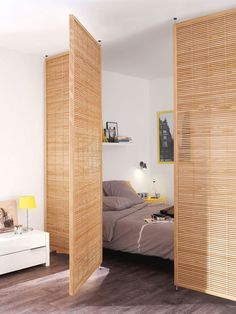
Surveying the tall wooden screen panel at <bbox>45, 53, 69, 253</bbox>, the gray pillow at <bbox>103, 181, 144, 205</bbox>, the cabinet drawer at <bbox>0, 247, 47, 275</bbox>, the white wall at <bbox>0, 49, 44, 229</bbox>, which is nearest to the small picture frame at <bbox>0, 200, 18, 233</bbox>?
the white wall at <bbox>0, 49, 44, 229</bbox>

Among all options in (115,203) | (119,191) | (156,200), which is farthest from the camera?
(156,200)

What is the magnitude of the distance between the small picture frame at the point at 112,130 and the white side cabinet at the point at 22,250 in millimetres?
2036

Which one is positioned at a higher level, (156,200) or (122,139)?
(122,139)

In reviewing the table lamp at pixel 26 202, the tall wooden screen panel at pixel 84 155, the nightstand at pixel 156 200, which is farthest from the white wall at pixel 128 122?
the tall wooden screen panel at pixel 84 155

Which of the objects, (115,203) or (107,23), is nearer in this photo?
(107,23)

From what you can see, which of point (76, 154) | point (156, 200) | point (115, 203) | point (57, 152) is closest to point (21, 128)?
point (57, 152)

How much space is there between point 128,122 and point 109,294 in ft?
11.3

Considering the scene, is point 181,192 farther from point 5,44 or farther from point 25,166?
point 5,44

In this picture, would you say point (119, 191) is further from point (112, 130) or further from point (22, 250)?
point (22, 250)

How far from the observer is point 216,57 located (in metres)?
3.34

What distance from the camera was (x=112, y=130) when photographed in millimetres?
6023

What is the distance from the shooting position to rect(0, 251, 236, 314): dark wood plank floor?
10.3 ft

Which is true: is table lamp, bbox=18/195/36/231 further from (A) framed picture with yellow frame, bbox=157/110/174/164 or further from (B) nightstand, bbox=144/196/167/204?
(A) framed picture with yellow frame, bbox=157/110/174/164

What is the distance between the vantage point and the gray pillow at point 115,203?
4988 mm
